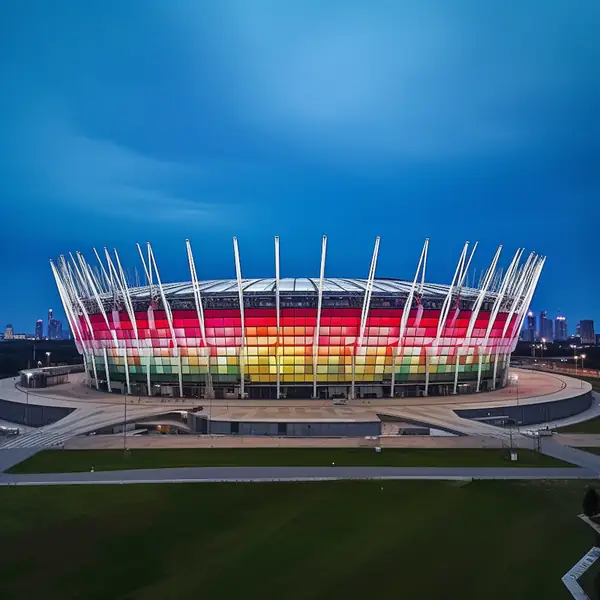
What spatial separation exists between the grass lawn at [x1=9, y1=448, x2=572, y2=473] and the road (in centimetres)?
156

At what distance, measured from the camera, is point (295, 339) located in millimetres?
75000

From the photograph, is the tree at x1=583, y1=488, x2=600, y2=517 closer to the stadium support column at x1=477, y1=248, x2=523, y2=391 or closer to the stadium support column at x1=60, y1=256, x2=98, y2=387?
the stadium support column at x1=477, y1=248, x2=523, y2=391

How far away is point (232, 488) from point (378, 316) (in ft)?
141

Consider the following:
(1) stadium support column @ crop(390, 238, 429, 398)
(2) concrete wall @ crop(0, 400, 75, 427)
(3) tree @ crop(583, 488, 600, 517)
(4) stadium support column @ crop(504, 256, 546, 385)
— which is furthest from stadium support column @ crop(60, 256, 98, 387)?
(3) tree @ crop(583, 488, 600, 517)

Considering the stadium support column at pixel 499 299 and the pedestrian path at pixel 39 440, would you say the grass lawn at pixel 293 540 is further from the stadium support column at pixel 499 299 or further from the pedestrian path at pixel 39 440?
the stadium support column at pixel 499 299

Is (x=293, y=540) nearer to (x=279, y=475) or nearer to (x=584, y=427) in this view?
(x=279, y=475)

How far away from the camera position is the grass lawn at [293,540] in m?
21.7

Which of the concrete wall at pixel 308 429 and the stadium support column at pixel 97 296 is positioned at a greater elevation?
the stadium support column at pixel 97 296

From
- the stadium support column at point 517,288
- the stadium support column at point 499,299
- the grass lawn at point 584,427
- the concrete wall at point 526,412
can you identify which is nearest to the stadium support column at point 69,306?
the concrete wall at point 526,412

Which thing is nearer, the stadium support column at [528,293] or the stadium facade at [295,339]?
the stadium facade at [295,339]

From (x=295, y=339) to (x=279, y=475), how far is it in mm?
38737

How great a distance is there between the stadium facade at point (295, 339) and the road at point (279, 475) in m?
34.9

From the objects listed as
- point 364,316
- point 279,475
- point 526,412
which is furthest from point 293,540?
point 364,316

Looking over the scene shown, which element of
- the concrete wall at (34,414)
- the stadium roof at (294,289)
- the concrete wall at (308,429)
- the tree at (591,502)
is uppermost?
the stadium roof at (294,289)
